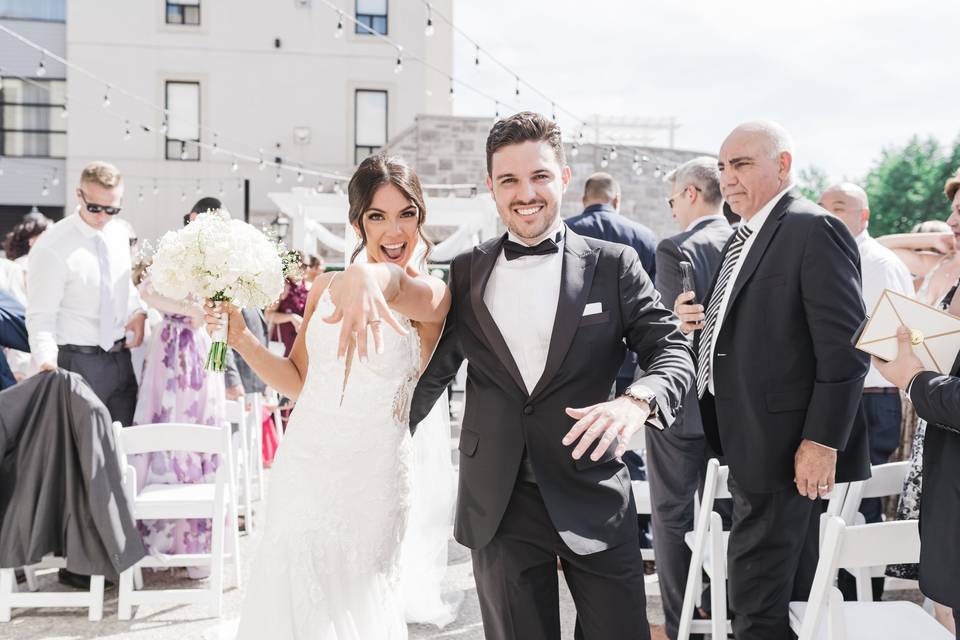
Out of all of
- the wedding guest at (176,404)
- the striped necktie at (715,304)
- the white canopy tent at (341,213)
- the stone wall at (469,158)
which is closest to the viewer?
the striped necktie at (715,304)

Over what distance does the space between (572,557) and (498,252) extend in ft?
2.82

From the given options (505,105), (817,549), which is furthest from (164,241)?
(505,105)

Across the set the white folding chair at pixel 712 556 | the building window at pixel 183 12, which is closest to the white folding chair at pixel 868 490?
the white folding chair at pixel 712 556

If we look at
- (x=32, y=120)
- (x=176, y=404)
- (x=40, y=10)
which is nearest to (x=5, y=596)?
(x=176, y=404)

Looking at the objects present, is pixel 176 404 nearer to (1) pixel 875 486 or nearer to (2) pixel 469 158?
(1) pixel 875 486

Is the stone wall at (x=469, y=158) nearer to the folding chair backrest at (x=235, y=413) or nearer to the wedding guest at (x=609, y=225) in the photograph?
the wedding guest at (x=609, y=225)

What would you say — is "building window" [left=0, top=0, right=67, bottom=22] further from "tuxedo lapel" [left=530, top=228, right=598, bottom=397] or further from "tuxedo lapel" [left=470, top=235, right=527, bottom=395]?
"tuxedo lapel" [left=530, top=228, right=598, bottom=397]

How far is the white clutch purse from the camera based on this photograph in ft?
7.85

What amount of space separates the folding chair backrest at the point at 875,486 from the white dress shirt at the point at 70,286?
4.08 meters

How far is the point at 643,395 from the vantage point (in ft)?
6.74

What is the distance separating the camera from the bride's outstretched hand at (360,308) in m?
1.89

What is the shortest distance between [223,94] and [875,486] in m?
20.5

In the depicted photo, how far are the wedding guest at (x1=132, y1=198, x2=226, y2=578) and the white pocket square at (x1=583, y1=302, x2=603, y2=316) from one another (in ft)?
11.6

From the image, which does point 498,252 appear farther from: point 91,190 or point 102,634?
point 91,190
